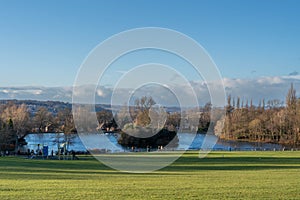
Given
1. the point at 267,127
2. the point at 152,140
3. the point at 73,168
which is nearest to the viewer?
the point at 73,168

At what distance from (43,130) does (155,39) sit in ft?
290

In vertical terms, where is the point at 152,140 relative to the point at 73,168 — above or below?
above

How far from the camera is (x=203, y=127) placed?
74812mm

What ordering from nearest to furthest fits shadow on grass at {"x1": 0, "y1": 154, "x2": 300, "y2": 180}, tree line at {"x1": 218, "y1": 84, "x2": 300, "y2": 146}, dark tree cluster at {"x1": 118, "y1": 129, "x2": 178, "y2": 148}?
shadow on grass at {"x1": 0, "y1": 154, "x2": 300, "y2": 180}
dark tree cluster at {"x1": 118, "y1": 129, "x2": 178, "y2": 148}
tree line at {"x1": 218, "y1": 84, "x2": 300, "y2": 146}

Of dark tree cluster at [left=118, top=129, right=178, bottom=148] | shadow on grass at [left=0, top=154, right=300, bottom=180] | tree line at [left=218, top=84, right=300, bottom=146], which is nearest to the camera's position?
shadow on grass at [left=0, top=154, right=300, bottom=180]

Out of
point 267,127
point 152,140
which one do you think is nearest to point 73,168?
point 152,140

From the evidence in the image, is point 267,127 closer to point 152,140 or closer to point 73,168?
point 152,140

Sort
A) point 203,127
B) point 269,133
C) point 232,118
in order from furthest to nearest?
point 232,118 → point 269,133 → point 203,127

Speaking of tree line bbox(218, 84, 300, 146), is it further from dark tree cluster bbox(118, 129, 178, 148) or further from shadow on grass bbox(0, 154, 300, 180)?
shadow on grass bbox(0, 154, 300, 180)

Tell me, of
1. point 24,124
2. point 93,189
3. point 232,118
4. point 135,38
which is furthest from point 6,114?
point 93,189

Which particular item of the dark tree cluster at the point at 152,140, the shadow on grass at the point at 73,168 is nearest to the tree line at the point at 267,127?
the dark tree cluster at the point at 152,140

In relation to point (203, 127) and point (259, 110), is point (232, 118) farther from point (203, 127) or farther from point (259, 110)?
point (203, 127)

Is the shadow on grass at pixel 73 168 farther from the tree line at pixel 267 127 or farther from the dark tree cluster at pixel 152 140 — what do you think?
the tree line at pixel 267 127

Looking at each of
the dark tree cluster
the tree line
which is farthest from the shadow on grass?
the tree line
